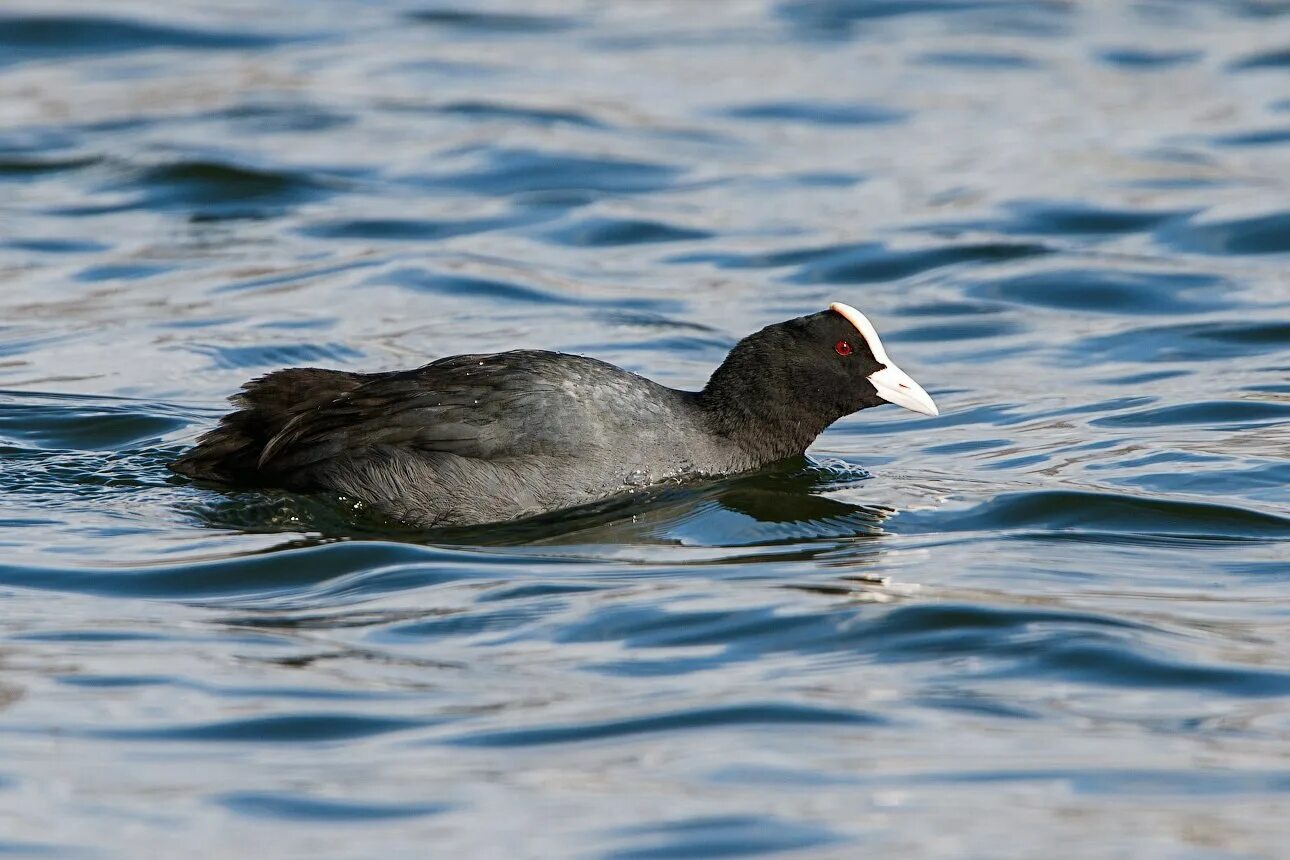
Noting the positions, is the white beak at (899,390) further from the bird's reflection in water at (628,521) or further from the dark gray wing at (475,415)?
the dark gray wing at (475,415)

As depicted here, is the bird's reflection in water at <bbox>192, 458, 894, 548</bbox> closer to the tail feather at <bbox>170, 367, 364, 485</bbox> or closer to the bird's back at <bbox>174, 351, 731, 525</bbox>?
the bird's back at <bbox>174, 351, 731, 525</bbox>

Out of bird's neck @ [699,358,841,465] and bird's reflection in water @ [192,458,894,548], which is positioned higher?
bird's neck @ [699,358,841,465]

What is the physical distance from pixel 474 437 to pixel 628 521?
66 centimetres

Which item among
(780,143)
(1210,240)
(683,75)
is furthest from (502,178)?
(1210,240)

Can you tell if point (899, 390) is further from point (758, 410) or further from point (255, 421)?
point (255, 421)

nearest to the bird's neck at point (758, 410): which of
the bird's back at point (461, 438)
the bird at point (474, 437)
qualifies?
the bird at point (474, 437)

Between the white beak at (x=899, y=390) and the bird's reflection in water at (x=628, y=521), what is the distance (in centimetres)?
54

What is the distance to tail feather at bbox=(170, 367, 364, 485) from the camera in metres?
7.71

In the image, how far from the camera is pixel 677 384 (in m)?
10.3

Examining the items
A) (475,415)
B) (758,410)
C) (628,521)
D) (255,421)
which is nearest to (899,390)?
(758,410)

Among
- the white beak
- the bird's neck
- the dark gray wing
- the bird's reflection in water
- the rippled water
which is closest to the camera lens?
the rippled water

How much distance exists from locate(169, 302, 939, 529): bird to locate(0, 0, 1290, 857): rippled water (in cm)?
13

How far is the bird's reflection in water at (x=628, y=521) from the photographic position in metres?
7.38

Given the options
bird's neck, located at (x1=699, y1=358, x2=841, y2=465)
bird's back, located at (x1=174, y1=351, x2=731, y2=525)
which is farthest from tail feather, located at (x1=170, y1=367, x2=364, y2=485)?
bird's neck, located at (x1=699, y1=358, x2=841, y2=465)
